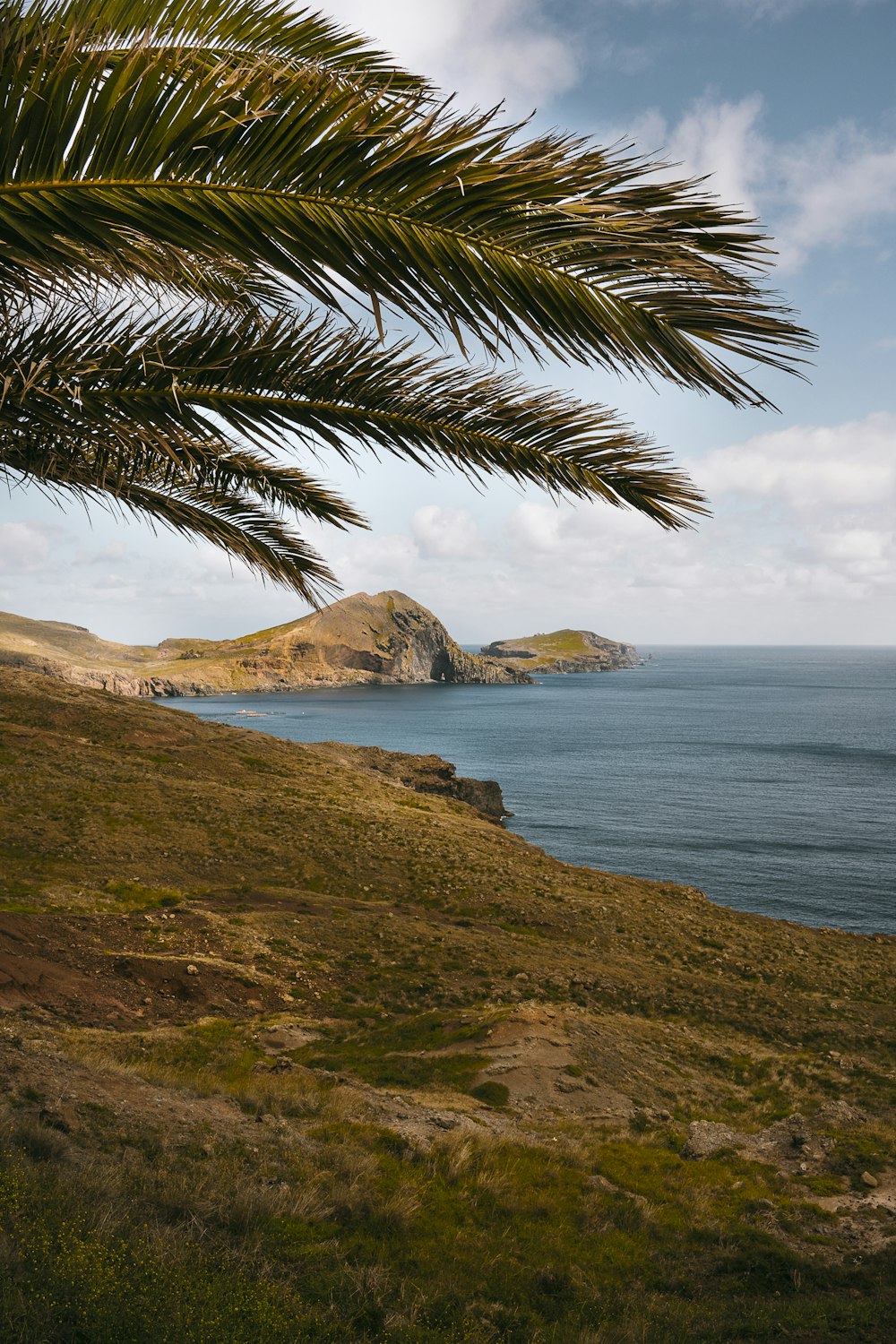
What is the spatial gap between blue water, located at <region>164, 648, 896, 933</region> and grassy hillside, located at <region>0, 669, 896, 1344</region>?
16665 mm

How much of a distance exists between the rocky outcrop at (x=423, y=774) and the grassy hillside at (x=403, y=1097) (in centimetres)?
2486

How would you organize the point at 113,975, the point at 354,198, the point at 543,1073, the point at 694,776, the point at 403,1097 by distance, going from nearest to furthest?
the point at 354,198 → the point at 403,1097 → the point at 543,1073 → the point at 113,975 → the point at 694,776

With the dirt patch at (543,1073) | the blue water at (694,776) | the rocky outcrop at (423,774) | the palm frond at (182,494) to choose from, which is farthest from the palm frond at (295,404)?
the rocky outcrop at (423,774)

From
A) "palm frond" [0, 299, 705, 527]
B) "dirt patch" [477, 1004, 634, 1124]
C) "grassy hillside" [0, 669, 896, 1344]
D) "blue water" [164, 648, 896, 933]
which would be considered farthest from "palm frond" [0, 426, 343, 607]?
"blue water" [164, 648, 896, 933]

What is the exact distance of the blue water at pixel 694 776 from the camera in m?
45.3

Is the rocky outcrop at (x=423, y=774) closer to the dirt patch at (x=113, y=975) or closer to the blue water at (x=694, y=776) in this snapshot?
the blue water at (x=694, y=776)

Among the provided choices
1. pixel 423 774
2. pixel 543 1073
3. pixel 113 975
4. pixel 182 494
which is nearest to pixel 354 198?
pixel 182 494

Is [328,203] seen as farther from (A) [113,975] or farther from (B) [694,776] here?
(B) [694,776]

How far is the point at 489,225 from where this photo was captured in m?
2.77

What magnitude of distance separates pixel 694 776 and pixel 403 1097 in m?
69.6

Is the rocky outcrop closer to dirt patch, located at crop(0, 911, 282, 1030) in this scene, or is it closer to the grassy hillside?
the grassy hillside

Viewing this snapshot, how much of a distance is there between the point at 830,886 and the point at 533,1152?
126ft

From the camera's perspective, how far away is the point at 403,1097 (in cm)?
1206

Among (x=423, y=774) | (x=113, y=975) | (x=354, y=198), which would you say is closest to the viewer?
(x=354, y=198)
